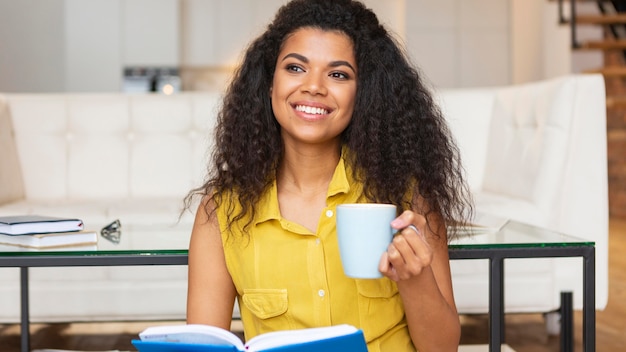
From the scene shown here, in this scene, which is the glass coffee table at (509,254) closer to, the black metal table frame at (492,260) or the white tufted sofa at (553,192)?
the black metal table frame at (492,260)

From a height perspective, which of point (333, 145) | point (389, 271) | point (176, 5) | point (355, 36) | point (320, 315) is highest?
point (176, 5)

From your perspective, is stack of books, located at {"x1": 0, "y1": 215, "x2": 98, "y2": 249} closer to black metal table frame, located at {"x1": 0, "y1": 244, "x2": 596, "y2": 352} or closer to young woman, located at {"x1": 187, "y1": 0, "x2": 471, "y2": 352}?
black metal table frame, located at {"x1": 0, "y1": 244, "x2": 596, "y2": 352}

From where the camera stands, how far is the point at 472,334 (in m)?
2.77

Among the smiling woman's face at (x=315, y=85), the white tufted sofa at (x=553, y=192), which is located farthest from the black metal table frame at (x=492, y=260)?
the white tufted sofa at (x=553, y=192)

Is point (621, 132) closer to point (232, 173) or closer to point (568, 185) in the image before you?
point (568, 185)

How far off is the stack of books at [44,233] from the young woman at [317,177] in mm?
340

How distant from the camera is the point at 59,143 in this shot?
3180 mm

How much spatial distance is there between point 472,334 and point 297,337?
1925mm

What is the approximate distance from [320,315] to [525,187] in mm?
1723

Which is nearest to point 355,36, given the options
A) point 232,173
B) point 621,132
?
point 232,173

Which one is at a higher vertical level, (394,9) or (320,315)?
(394,9)

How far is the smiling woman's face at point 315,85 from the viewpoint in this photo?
4.19ft

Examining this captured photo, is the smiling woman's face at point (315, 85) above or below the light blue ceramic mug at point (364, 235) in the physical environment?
above

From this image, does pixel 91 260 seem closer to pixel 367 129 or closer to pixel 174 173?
pixel 367 129
